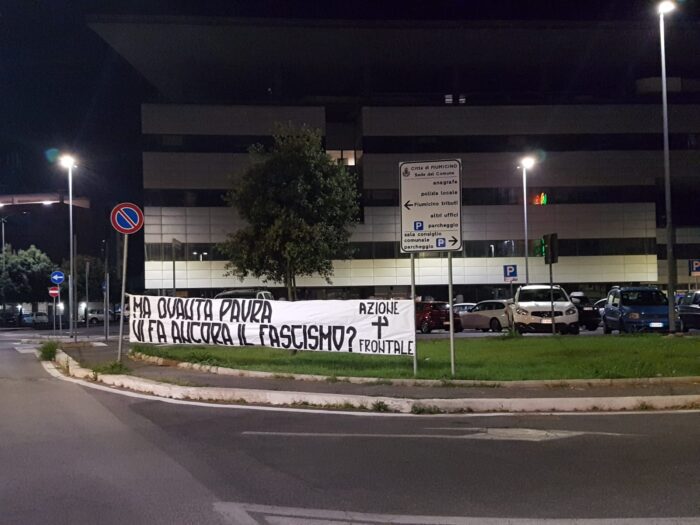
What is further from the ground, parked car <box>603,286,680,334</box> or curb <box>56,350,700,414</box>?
parked car <box>603,286,680,334</box>

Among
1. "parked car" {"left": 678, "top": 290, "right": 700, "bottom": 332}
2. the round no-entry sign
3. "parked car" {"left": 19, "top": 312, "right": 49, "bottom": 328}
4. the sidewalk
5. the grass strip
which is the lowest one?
"parked car" {"left": 19, "top": 312, "right": 49, "bottom": 328}

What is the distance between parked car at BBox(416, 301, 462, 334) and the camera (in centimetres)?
3075

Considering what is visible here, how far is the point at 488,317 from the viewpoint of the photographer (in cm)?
3091

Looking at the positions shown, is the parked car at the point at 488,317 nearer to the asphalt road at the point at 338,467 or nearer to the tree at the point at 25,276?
the asphalt road at the point at 338,467

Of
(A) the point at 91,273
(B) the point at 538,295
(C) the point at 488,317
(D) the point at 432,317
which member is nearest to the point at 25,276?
(A) the point at 91,273

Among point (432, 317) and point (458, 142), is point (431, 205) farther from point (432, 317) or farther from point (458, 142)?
point (458, 142)

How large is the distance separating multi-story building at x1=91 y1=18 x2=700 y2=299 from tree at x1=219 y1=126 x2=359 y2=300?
2273 cm

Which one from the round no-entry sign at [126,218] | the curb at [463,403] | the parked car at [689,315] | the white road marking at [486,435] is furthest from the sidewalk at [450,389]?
the parked car at [689,315]

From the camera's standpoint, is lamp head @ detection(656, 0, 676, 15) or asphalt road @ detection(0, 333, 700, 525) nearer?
asphalt road @ detection(0, 333, 700, 525)

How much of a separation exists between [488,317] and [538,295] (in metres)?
5.94

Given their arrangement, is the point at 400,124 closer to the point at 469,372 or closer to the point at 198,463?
the point at 469,372

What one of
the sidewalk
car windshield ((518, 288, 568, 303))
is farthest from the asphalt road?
car windshield ((518, 288, 568, 303))

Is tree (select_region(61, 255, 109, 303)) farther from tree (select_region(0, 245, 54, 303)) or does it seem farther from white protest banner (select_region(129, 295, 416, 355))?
white protest banner (select_region(129, 295, 416, 355))

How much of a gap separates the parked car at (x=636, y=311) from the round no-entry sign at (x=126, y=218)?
1631cm
